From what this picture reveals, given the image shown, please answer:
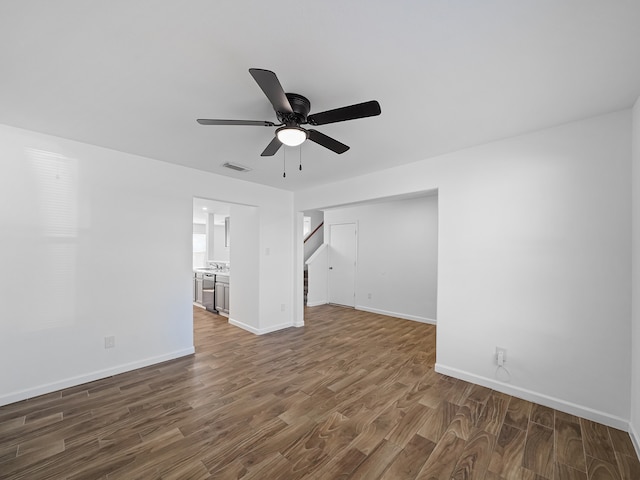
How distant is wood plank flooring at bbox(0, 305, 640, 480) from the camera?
175 cm

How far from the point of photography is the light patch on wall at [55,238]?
2.65 m

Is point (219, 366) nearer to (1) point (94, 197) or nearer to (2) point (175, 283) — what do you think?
(2) point (175, 283)

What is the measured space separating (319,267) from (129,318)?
14.1 feet

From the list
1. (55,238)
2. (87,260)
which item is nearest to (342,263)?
(87,260)

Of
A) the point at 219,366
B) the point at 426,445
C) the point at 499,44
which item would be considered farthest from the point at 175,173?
the point at 426,445

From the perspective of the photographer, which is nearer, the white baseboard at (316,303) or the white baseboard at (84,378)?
the white baseboard at (84,378)

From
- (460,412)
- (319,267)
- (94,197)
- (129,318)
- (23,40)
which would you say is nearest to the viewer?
(23,40)

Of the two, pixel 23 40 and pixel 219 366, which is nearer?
pixel 23 40

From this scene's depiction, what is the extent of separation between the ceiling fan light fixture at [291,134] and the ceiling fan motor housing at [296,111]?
5cm

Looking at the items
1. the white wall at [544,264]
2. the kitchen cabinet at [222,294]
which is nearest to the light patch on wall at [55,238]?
the kitchen cabinet at [222,294]

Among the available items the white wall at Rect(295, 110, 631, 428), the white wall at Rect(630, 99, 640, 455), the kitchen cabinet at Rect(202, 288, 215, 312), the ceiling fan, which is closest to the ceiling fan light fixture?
the ceiling fan

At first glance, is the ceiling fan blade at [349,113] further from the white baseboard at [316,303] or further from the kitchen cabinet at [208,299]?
the white baseboard at [316,303]

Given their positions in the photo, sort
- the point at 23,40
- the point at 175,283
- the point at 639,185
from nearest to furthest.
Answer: the point at 23,40 → the point at 639,185 → the point at 175,283

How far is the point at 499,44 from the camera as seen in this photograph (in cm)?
147
